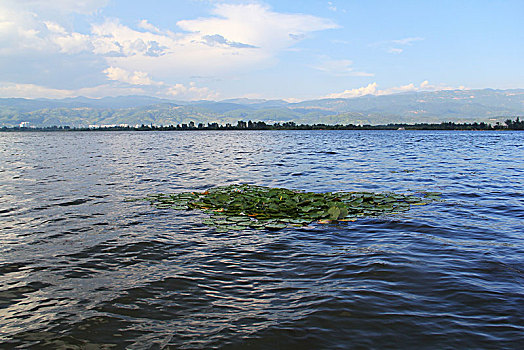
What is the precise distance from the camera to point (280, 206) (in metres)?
15.1

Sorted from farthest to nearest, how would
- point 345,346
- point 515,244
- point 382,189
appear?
point 382,189 < point 515,244 < point 345,346

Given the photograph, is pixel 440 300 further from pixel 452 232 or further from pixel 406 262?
pixel 452 232

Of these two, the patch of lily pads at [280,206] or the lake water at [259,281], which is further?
the patch of lily pads at [280,206]

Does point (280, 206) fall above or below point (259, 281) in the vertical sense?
above

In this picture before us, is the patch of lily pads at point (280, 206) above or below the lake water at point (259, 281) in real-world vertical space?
above

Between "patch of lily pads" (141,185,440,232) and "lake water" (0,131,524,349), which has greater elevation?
"patch of lily pads" (141,185,440,232)

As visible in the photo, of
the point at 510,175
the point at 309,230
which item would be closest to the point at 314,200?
the point at 309,230

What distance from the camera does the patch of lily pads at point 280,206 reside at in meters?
13.5

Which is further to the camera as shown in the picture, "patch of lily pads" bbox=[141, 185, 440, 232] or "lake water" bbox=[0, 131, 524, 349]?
"patch of lily pads" bbox=[141, 185, 440, 232]

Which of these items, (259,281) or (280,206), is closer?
(259,281)

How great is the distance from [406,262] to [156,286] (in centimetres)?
658

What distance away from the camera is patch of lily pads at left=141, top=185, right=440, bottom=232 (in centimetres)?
1347

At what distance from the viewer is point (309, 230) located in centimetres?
1255

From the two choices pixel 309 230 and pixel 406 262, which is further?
pixel 309 230
